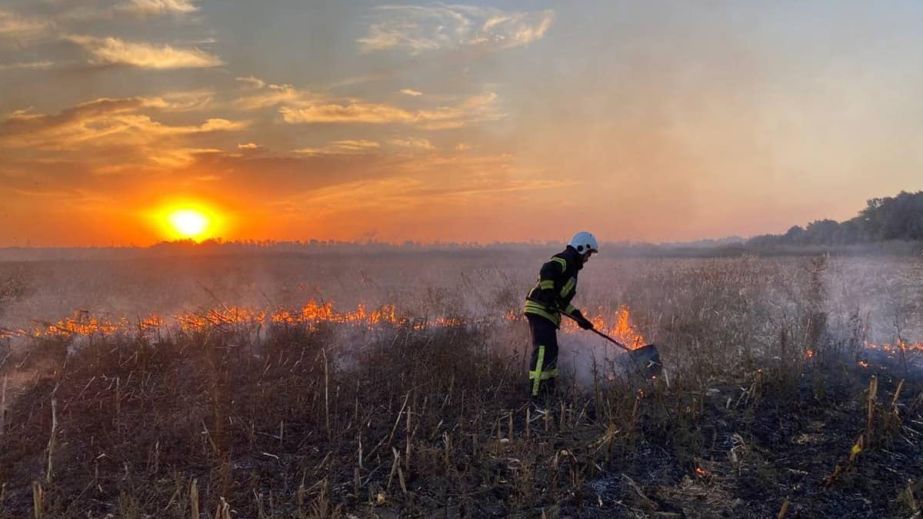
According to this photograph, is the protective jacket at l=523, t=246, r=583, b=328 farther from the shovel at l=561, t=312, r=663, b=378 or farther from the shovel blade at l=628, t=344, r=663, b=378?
the shovel blade at l=628, t=344, r=663, b=378

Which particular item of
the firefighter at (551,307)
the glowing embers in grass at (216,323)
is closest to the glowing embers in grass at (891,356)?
the firefighter at (551,307)

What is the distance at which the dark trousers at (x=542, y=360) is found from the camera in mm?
7613

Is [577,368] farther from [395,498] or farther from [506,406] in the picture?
[395,498]

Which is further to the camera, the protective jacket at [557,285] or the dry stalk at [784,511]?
the protective jacket at [557,285]

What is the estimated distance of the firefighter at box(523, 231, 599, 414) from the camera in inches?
303

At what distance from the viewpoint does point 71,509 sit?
5.26 meters

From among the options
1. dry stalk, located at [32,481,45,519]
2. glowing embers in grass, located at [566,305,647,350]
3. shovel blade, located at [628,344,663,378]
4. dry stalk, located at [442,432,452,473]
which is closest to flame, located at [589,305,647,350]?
glowing embers in grass, located at [566,305,647,350]

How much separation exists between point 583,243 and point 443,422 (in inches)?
116

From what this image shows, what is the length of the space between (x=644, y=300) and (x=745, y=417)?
8.67 m

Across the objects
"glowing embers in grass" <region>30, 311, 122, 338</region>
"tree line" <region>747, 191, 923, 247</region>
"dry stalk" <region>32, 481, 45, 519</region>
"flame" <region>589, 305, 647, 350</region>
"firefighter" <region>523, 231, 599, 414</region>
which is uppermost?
"tree line" <region>747, 191, 923, 247</region>

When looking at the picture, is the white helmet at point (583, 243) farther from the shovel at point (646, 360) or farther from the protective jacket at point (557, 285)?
Result: the shovel at point (646, 360)

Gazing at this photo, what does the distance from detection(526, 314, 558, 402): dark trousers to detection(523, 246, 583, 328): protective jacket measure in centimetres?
11

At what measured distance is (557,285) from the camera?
798 cm

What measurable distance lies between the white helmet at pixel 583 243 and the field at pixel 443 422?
Result: 1.48m
